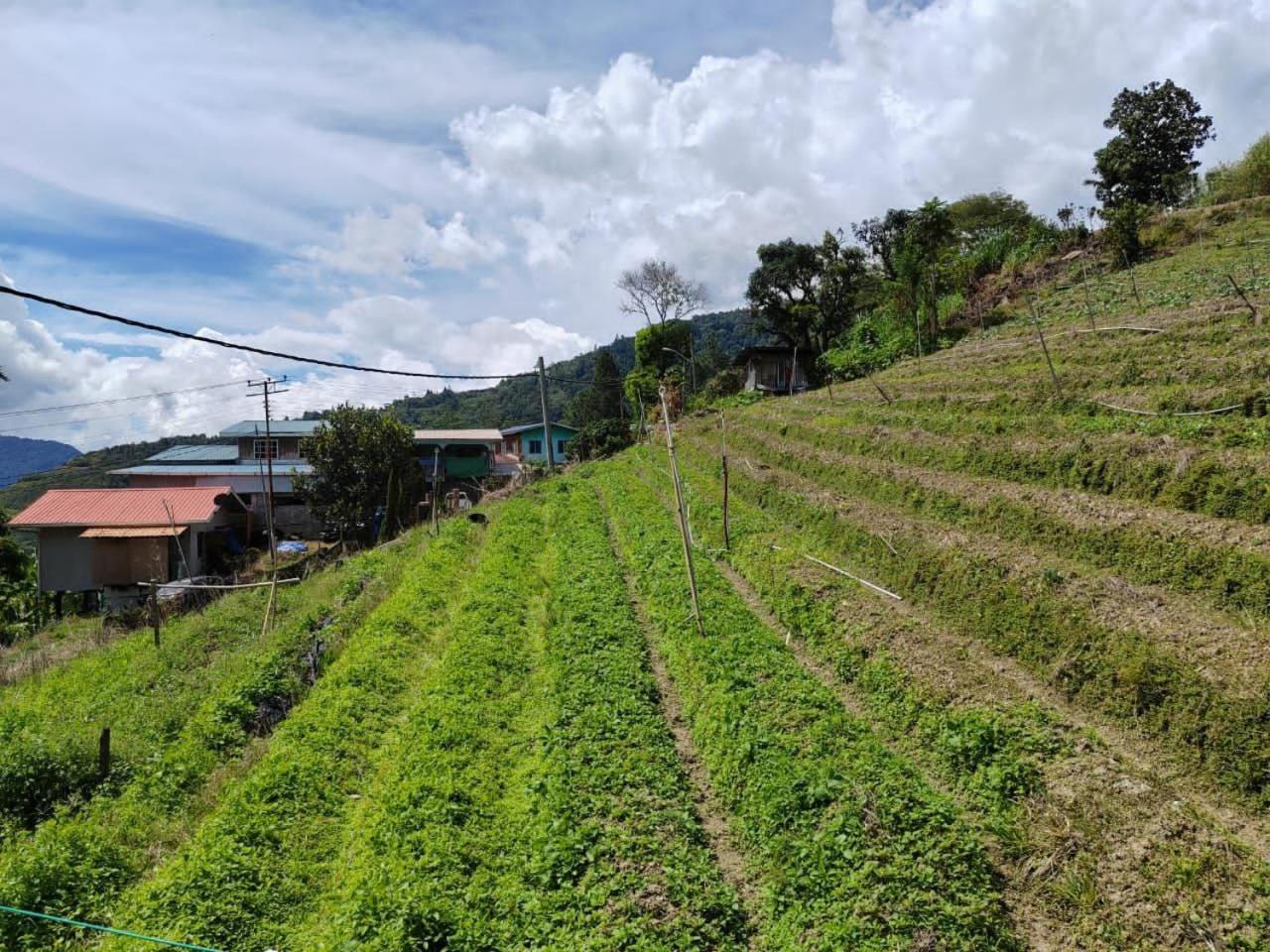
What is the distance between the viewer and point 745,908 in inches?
293

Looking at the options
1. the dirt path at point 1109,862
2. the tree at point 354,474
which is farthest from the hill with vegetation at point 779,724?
the tree at point 354,474

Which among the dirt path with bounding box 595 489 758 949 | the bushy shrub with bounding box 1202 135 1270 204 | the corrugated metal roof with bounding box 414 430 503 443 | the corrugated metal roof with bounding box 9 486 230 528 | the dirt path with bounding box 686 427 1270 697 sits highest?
the bushy shrub with bounding box 1202 135 1270 204

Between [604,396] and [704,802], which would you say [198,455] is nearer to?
[604,396]

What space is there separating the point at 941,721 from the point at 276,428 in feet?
193

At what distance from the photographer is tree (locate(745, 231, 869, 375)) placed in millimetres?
46875

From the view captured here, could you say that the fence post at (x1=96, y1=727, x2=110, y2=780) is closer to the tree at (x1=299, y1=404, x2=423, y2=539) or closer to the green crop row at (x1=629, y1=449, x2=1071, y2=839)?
the green crop row at (x1=629, y1=449, x2=1071, y2=839)

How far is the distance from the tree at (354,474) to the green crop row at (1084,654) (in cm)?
3223

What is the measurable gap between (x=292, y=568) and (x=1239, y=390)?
3792 centimetres

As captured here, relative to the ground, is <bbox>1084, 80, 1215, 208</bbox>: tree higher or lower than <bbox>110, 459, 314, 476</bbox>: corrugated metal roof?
higher

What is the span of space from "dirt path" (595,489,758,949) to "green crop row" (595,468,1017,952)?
0.13m

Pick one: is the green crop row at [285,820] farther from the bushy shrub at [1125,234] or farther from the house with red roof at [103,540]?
the bushy shrub at [1125,234]

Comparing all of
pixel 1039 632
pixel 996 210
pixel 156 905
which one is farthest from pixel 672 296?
pixel 156 905

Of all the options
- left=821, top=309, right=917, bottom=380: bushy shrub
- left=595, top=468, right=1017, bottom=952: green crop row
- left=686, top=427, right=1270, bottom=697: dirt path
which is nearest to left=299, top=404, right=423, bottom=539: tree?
left=821, top=309, right=917, bottom=380: bushy shrub

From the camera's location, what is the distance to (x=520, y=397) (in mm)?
147750
